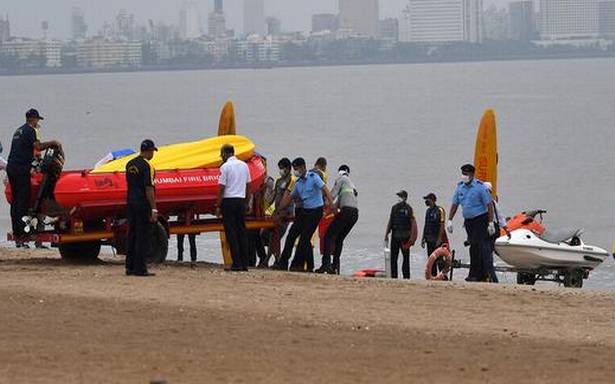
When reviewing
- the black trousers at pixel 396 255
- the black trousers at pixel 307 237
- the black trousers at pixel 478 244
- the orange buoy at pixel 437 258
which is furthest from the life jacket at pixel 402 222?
the black trousers at pixel 478 244

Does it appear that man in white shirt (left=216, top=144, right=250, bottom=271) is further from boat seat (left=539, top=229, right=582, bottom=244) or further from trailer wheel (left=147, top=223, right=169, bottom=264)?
boat seat (left=539, top=229, right=582, bottom=244)

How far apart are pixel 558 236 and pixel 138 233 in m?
7.82

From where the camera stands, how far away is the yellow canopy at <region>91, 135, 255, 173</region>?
23.1 metres

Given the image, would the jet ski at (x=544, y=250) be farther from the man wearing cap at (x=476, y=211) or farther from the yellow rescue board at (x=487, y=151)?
the man wearing cap at (x=476, y=211)

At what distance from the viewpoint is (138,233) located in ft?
65.9

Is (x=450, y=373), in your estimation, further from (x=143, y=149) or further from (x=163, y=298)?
(x=143, y=149)

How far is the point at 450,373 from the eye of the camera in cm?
1373

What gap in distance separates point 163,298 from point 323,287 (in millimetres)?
2251

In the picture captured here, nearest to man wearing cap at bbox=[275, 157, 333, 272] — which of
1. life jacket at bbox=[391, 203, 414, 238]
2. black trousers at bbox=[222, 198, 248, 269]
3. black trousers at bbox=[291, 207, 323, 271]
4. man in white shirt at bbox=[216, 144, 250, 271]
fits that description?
black trousers at bbox=[291, 207, 323, 271]

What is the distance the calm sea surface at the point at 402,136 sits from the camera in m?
55.4

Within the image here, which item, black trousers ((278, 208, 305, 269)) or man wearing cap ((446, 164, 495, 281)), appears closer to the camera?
man wearing cap ((446, 164, 495, 281))

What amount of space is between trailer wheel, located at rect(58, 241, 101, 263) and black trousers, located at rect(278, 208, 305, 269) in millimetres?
2354

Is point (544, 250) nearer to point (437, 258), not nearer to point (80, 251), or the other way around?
point (437, 258)

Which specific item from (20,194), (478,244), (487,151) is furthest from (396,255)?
(20,194)
